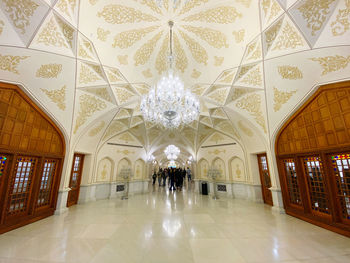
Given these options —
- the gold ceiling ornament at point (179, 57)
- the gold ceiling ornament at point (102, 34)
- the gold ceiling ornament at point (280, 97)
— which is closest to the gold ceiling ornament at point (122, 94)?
the gold ceiling ornament at point (102, 34)

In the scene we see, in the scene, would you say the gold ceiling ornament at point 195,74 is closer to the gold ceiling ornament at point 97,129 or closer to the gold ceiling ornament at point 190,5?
the gold ceiling ornament at point 190,5

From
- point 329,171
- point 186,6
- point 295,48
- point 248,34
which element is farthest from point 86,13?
point 329,171

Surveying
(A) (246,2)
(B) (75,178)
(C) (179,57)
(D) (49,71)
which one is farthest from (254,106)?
(B) (75,178)

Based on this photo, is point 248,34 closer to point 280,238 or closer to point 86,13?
point 86,13

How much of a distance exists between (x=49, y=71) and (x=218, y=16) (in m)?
5.17

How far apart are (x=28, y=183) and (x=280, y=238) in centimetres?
776

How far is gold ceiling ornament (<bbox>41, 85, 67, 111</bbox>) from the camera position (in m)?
4.49

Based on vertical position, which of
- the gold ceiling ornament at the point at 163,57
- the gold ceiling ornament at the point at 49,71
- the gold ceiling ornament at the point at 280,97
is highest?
the gold ceiling ornament at the point at 163,57

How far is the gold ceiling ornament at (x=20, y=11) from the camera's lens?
2.68 metres

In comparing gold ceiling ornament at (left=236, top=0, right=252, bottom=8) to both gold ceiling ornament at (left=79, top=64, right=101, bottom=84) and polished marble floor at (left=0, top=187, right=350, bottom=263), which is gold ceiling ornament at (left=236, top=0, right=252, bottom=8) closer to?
gold ceiling ornament at (left=79, top=64, right=101, bottom=84)

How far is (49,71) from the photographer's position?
157 inches

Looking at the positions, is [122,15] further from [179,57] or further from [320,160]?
[320,160]

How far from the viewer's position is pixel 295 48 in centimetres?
349

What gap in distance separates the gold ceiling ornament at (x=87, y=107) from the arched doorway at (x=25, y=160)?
32.0 inches
